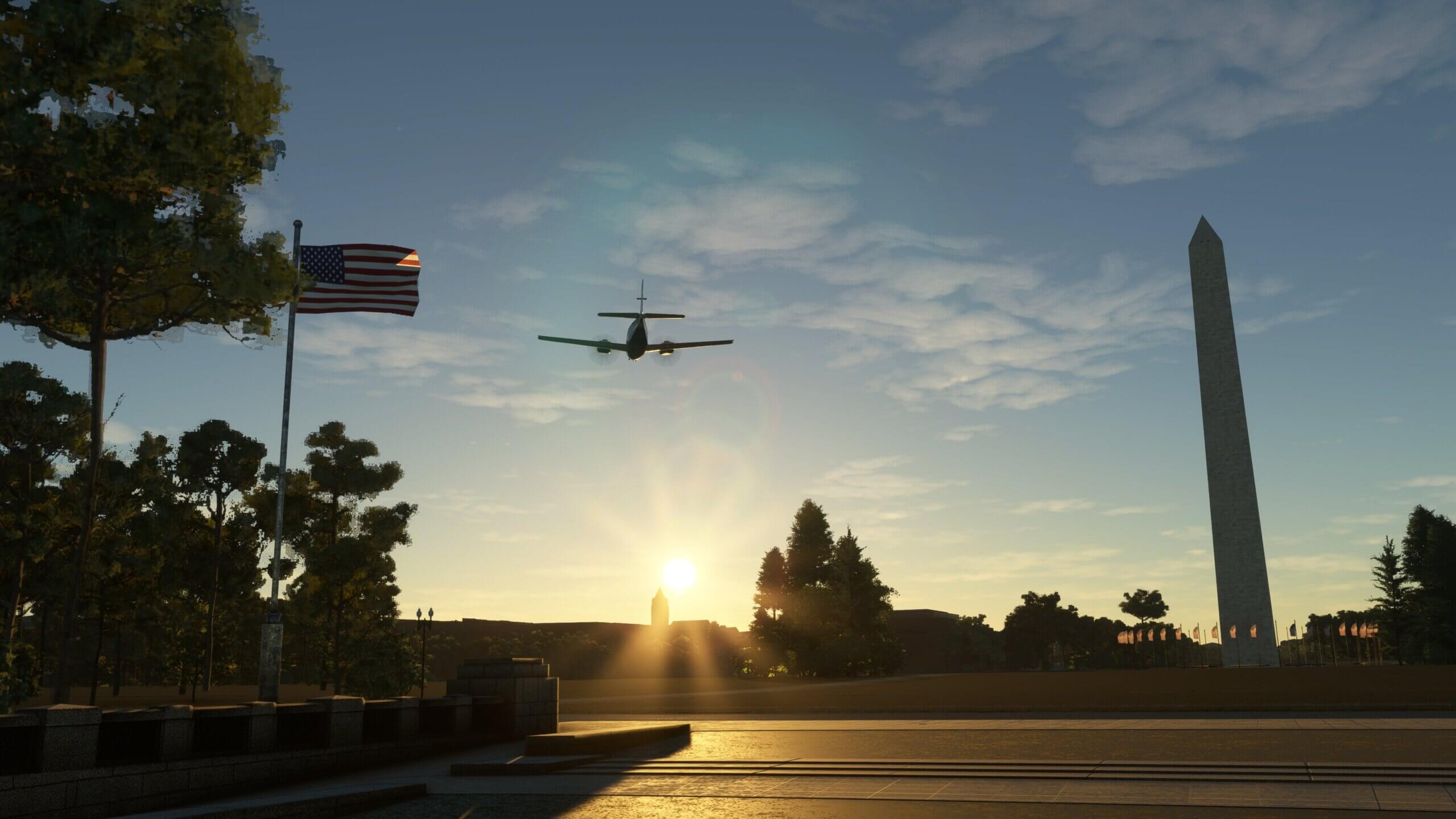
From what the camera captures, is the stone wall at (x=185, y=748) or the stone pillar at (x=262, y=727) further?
the stone pillar at (x=262, y=727)

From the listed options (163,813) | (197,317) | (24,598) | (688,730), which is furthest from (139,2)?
(24,598)

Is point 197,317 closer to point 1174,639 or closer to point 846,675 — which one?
point 846,675

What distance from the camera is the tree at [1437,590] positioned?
8812 centimetres

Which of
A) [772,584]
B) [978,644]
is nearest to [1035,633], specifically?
[978,644]

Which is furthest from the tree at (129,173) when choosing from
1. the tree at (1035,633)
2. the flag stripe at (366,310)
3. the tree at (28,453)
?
the tree at (1035,633)

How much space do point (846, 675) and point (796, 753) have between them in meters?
49.8

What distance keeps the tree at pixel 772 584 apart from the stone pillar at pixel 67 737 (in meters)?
59.7

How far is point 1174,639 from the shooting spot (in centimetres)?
13112

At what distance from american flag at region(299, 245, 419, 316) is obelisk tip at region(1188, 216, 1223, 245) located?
158ft

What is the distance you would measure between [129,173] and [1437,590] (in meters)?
102

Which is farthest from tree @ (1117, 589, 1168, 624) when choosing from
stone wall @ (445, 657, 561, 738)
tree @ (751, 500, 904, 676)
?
stone wall @ (445, 657, 561, 738)

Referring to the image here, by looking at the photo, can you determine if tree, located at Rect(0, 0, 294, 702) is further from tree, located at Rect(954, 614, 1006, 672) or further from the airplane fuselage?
tree, located at Rect(954, 614, 1006, 672)

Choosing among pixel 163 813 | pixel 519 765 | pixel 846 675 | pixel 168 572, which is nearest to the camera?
pixel 163 813

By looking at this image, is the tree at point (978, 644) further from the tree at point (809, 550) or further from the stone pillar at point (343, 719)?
the stone pillar at point (343, 719)
